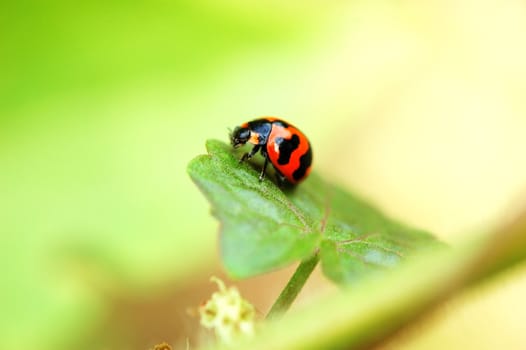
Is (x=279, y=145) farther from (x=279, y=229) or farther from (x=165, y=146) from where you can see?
(x=165, y=146)

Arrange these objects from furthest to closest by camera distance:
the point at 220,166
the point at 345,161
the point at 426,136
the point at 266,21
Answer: the point at 426,136, the point at 345,161, the point at 266,21, the point at 220,166

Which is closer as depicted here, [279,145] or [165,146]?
[279,145]

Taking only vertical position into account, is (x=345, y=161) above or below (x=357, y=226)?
above

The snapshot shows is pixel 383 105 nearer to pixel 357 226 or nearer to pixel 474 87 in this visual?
pixel 474 87

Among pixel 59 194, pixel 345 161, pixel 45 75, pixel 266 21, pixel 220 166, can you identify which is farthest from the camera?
pixel 345 161

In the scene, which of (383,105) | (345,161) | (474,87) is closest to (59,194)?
(345,161)

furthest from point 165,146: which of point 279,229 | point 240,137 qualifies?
point 279,229

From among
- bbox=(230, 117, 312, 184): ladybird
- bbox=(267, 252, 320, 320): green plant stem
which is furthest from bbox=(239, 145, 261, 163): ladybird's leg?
bbox=(267, 252, 320, 320): green plant stem
